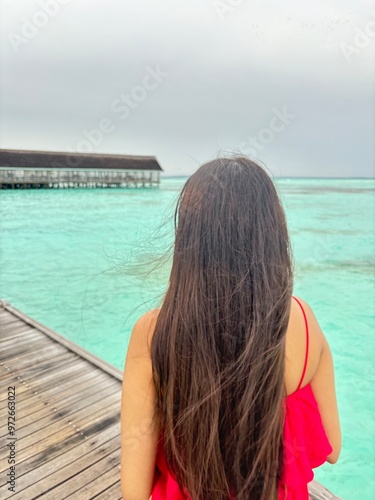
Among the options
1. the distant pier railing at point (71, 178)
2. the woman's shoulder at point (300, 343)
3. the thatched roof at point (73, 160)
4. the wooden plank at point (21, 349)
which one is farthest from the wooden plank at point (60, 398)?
the thatched roof at point (73, 160)

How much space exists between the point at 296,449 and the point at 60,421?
6.32ft

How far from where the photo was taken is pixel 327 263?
11727 mm

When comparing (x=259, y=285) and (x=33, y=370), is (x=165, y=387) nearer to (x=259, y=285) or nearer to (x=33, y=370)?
(x=259, y=285)

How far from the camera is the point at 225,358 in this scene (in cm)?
72

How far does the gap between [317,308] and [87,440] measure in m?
7.25

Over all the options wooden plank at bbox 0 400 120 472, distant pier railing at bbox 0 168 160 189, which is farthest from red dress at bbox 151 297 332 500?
distant pier railing at bbox 0 168 160 189

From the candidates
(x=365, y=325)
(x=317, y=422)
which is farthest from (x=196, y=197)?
(x=365, y=325)

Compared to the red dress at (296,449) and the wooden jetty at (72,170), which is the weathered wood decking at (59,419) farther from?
the wooden jetty at (72,170)

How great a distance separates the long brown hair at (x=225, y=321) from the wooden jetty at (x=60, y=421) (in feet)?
4.56

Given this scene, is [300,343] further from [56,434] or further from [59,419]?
[59,419]

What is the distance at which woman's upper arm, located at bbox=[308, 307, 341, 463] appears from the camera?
80 cm

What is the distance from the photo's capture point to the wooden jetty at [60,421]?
5.94 feet

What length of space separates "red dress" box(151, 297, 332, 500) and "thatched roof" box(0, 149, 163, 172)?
35.4 meters

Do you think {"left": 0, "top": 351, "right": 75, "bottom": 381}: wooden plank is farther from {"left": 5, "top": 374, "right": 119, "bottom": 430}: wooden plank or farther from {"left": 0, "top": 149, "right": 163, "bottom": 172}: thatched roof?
{"left": 0, "top": 149, "right": 163, "bottom": 172}: thatched roof
